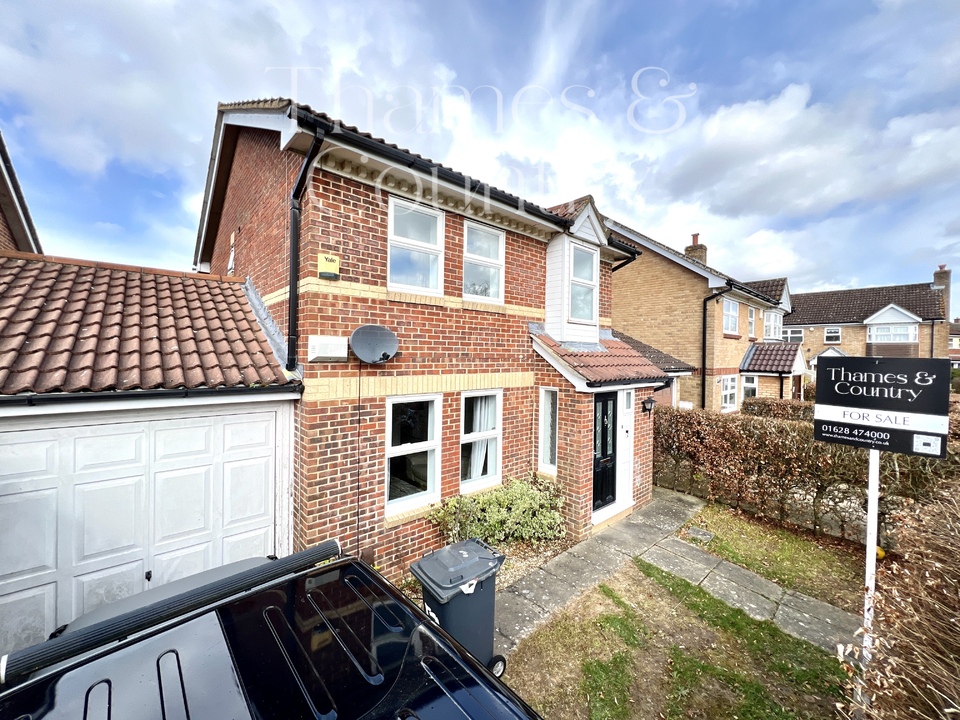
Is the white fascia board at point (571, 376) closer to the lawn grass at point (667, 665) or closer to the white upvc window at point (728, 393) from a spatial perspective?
the lawn grass at point (667, 665)

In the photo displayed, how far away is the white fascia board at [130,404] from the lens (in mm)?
3521

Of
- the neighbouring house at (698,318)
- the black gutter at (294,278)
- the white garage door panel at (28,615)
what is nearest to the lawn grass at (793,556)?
the neighbouring house at (698,318)

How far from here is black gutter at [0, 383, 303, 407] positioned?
11.4 feet

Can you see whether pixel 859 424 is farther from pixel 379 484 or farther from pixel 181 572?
pixel 181 572

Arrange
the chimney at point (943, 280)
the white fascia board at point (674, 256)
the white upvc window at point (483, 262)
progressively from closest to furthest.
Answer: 1. the white upvc window at point (483, 262)
2. the white fascia board at point (674, 256)
3. the chimney at point (943, 280)

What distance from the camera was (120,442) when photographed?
4.07 metres

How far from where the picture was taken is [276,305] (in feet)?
18.3

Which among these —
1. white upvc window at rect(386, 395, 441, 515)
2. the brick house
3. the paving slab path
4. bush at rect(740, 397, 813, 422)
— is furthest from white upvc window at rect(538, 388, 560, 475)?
bush at rect(740, 397, 813, 422)

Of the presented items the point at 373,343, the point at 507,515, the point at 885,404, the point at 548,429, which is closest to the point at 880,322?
the point at 548,429

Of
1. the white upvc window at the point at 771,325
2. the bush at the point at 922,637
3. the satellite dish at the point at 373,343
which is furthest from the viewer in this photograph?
the white upvc window at the point at 771,325

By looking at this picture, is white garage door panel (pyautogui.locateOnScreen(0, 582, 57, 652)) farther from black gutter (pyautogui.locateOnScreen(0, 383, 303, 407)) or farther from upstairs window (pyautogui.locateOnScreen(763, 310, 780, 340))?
upstairs window (pyautogui.locateOnScreen(763, 310, 780, 340))

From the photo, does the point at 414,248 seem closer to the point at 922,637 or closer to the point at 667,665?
the point at 667,665

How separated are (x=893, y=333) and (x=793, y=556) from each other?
114 feet

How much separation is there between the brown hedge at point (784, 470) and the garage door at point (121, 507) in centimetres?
854
